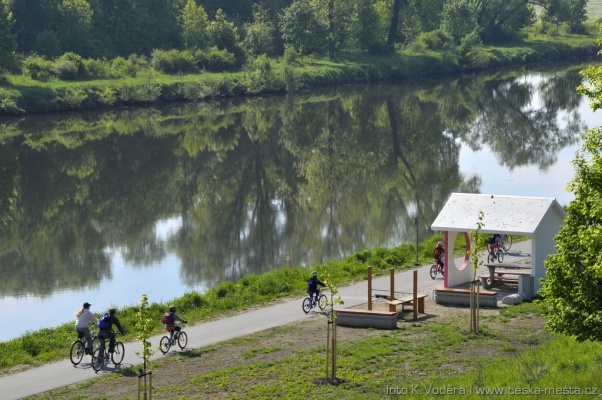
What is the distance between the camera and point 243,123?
79.1 meters

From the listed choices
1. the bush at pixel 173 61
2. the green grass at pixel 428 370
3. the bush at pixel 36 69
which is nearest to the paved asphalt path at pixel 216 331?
the green grass at pixel 428 370

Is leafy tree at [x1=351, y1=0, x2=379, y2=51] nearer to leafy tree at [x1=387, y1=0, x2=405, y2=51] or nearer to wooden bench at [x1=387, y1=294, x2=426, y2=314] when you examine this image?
leafy tree at [x1=387, y1=0, x2=405, y2=51]

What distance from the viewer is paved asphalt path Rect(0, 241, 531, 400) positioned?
75.4 ft

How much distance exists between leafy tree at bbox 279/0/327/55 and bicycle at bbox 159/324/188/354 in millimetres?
87606

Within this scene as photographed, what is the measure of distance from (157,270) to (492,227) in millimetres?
12368

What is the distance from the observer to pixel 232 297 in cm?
3062

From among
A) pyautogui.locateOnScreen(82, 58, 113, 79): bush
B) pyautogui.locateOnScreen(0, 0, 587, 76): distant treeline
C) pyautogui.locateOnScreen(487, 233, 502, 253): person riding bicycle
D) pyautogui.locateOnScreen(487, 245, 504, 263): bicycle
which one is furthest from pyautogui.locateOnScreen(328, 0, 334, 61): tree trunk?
pyautogui.locateOnScreen(487, 245, 504, 263): bicycle

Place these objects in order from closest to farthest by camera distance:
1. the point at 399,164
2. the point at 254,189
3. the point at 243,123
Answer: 1. the point at 254,189
2. the point at 399,164
3. the point at 243,123

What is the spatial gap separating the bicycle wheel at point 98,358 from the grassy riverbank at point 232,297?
1.48 m

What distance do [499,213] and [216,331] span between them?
8.76 m

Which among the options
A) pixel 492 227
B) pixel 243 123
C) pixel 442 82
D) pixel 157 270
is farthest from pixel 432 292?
pixel 442 82

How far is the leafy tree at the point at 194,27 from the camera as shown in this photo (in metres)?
109

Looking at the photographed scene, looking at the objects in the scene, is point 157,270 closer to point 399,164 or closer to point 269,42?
point 399,164

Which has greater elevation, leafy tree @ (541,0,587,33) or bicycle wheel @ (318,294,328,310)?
leafy tree @ (541,0,587,33)
